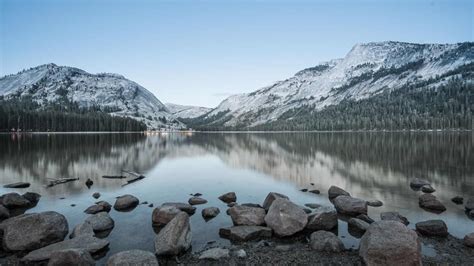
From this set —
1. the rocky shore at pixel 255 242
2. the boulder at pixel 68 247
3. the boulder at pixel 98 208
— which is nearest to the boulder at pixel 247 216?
the rocky shore at pixel 255 242

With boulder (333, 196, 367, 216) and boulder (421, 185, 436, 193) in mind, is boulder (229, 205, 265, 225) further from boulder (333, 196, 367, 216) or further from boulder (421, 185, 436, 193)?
boulder (421, 185, 436, 193)

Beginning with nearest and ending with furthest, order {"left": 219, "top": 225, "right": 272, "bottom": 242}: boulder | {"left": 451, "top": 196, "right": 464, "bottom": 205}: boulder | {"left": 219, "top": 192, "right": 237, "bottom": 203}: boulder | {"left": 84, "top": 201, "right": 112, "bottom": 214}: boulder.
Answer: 1. {"left": 219, "top": 225, "right": 272, "bottom": 242}: boulder
2. {"left": 84, "top": 201, "right": 112, "bottom": 214}: boulder
3. {"left": 451, "top": 196, "right": 464, "bottom": 205}: boulder
4. {"left": 219, "top": 192, "right": 237, "bottom": 203}: boulder

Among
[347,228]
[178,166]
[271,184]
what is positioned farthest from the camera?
[178,166]

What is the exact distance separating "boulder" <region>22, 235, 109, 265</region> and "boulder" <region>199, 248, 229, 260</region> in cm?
620

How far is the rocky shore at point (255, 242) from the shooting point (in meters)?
14.7

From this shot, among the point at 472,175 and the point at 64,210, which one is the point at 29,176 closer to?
the point at 64,210

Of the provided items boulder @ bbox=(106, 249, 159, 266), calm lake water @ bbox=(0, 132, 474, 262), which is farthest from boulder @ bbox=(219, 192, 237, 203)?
boulder @ bbox=(106, 249, 159, 266)

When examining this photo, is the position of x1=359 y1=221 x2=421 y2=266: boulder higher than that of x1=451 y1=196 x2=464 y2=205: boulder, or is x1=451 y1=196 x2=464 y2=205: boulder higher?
x1=359 y1=221 x2=421 y2=266: boulder

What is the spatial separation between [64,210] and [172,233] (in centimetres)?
1493

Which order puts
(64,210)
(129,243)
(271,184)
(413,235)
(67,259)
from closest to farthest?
(67,259) < (413,235) < (129,243) < (64,210) < (271,184)

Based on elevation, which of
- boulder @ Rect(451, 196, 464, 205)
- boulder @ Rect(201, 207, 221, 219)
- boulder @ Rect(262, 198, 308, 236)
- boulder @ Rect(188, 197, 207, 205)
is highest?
boulder @ Rect(262, 198, 308, 236)

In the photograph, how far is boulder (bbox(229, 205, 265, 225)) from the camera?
2145 centimetres

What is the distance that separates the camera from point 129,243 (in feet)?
61.4

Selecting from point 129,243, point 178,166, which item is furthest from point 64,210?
point 178,166
